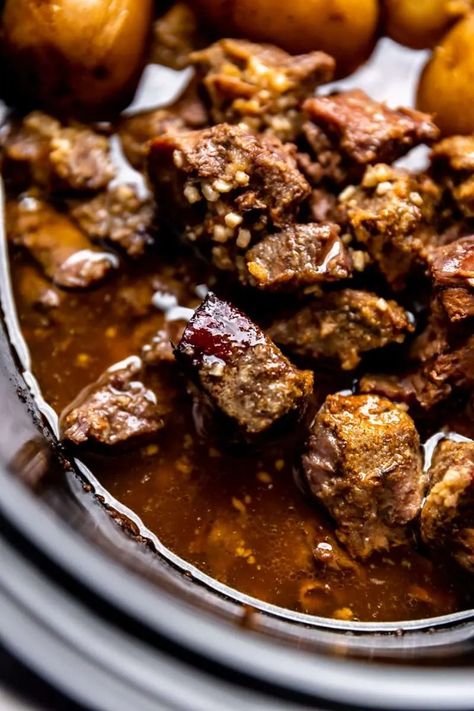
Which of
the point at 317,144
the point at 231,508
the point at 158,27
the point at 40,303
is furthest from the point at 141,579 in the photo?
the point at 158,27

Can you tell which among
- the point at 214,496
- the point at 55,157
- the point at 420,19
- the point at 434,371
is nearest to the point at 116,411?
the point at 214,496

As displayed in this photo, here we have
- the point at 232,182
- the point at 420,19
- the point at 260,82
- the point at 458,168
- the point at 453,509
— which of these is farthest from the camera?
the point at 420,19

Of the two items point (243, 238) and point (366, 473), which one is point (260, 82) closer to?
point (243, 238)

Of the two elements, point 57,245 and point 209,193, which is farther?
point 57,245

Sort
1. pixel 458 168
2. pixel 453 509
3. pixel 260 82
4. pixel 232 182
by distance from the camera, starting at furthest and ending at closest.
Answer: pixel 260 82 → pixel 458 168 → pixel 232 182 → pixel 453 509

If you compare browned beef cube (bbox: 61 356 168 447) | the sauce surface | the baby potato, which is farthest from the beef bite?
browned beef cube (bbox: 61 356 168 447)

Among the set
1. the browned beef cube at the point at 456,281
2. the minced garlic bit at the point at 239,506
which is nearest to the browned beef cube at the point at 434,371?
the browned beef cube at the point at 456,281

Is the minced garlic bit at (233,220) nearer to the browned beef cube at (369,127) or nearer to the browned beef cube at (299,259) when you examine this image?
the browned beef cube at (299,259)
